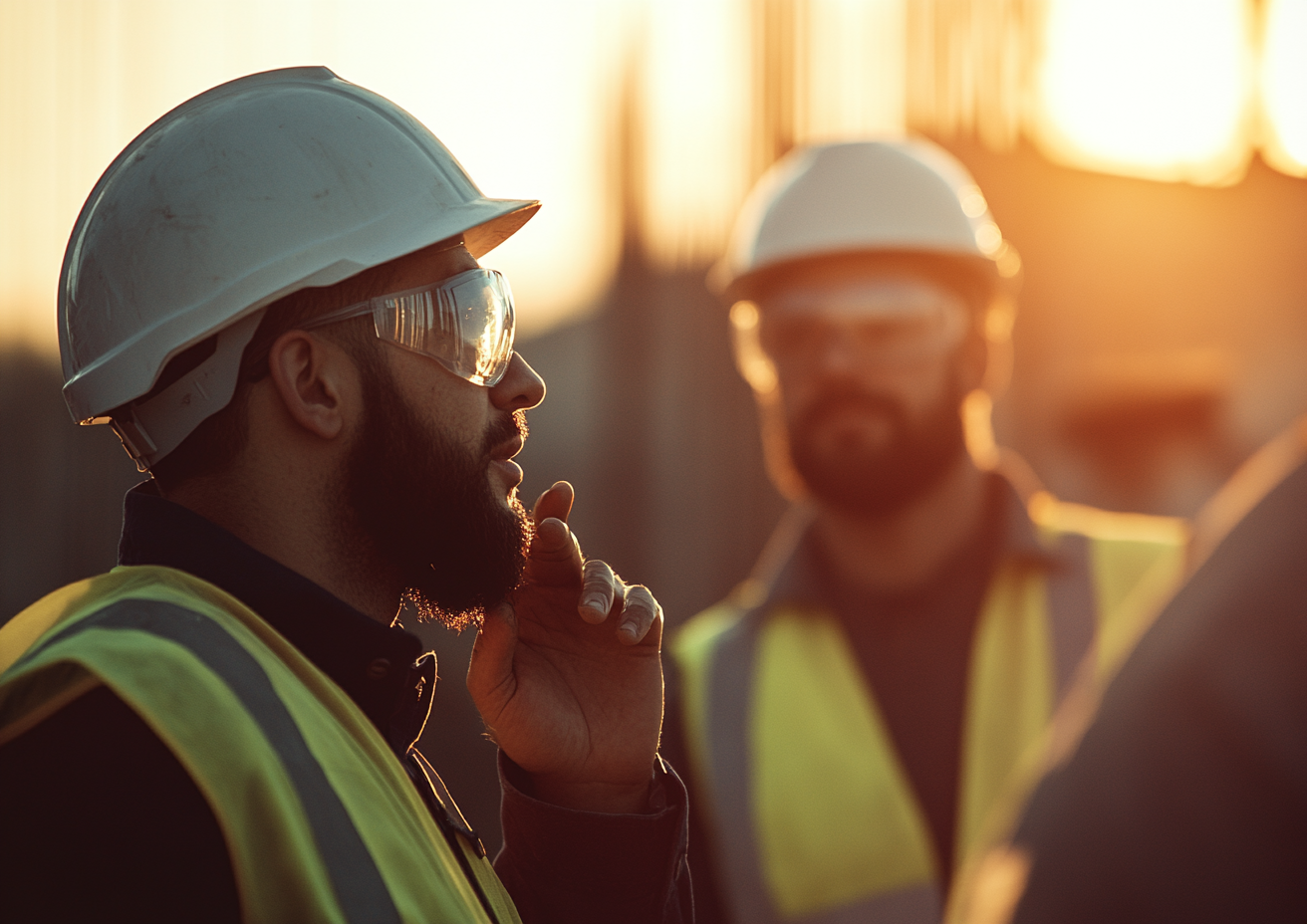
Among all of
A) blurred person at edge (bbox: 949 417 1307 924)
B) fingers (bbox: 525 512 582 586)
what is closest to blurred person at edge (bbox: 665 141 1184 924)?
fingers (bbox: 525 512 582 586)

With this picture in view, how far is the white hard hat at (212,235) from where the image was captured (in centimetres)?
221

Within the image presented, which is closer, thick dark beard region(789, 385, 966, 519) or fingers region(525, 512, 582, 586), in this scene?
fingers region(525, 512, 582, 586)

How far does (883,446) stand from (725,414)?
504 centimetres

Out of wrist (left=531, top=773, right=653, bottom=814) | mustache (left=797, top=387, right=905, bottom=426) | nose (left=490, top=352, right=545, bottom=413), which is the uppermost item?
nose (left=490, top=352, right=545, bottom=413)

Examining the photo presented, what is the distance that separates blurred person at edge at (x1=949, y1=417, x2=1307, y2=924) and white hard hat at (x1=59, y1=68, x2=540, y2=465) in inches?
71.0

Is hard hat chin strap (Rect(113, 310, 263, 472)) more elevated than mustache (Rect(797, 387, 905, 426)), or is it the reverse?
hard hat chin strap (Rect(113, 310, 263, 472))

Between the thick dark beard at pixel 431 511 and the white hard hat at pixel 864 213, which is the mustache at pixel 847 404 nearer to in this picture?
the white hard hat at pixel 864 213

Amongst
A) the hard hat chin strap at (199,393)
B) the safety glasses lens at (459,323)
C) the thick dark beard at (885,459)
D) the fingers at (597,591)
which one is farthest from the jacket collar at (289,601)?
the thick dark beard at (885,459)

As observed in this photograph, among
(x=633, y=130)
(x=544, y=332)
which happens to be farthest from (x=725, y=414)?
(x=544, y=332)

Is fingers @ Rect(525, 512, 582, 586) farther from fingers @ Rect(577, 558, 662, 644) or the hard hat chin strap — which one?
the hard hat chin strap

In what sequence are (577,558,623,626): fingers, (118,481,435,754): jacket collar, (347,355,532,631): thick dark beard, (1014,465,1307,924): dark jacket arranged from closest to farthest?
(1014,465,1307,924): dark jacket < (118,481,435,754): jacket collar < (347,355,532,631): thick dark beard < (577,558,623,626): fingers

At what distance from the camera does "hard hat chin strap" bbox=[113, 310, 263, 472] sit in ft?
7.33

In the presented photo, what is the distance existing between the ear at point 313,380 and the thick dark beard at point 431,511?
0.15ft

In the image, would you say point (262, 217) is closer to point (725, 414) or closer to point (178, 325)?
point (178, 325)
